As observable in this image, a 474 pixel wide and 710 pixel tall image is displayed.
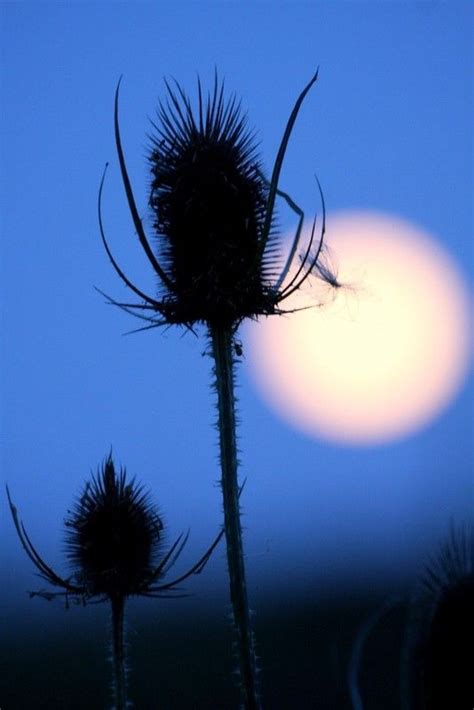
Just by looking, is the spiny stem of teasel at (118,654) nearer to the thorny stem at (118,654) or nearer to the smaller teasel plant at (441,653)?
the thorny stem at (118,654)

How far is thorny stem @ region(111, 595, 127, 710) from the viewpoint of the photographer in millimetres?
4430

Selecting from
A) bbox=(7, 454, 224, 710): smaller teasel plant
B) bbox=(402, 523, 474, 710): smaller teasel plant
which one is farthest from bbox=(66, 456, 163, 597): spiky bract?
bbox=(402, 523, 474, 710): smaller teasel plant

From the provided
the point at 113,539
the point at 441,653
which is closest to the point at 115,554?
the point at 113,539

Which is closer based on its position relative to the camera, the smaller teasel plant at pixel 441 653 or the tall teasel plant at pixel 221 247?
the smaller teasel plant at pixel 441 653

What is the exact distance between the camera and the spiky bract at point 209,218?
14.2 ft

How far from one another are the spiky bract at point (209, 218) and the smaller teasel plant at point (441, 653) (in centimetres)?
231

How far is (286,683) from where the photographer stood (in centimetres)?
1688

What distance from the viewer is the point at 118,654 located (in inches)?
180

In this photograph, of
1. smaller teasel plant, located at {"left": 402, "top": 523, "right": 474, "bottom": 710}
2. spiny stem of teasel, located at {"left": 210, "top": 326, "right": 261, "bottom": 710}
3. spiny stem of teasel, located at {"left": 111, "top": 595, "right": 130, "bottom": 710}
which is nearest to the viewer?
smaller teasel plant, located at {"left": 402, "top": 523, "right": 474, "bottom": 710}

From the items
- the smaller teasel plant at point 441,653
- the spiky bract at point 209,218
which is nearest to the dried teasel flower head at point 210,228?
the spiky bract at point 209,218

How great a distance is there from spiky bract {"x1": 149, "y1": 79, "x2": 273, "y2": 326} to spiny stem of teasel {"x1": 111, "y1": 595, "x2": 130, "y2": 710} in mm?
1574

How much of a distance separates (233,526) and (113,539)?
3.80 feet

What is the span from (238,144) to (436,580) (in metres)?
3.11

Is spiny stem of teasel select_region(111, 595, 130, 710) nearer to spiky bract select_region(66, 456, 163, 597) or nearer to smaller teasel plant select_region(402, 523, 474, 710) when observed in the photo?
spiky bract select_region(66, 456, 163, 597)
